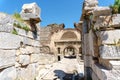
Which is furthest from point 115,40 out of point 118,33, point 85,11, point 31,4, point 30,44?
point 31,4

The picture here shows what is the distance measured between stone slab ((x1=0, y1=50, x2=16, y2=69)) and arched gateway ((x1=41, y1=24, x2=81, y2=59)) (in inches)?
1001

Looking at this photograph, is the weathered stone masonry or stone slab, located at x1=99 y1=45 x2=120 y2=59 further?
the weathered stone masonry

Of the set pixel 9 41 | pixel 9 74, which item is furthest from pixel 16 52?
pixel 9 74

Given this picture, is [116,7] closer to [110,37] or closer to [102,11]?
[102,11]

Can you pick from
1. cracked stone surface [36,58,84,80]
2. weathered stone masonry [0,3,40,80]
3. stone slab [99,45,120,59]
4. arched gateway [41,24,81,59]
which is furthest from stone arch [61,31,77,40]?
stone slab [99,45,120,59]

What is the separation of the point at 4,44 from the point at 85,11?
128 inches

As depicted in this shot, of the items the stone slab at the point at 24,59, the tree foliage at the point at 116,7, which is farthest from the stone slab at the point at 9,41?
the tree foliage at the point at 116,7

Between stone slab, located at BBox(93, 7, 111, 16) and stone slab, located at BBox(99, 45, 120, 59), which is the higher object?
stone slab, located at BBox(93, 7, 111, 16)

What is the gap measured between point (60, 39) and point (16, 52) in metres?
27.2

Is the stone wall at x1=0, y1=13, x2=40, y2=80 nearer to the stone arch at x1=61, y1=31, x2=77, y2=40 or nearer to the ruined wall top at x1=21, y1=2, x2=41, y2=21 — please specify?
the ruined wall top at x1=21, y1=2, x2=41, y2=21

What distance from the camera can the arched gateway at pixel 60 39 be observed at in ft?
99.9

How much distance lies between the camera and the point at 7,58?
14.2 ft

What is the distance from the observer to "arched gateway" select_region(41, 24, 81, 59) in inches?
1198

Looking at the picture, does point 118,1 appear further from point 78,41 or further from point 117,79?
point 78,41
